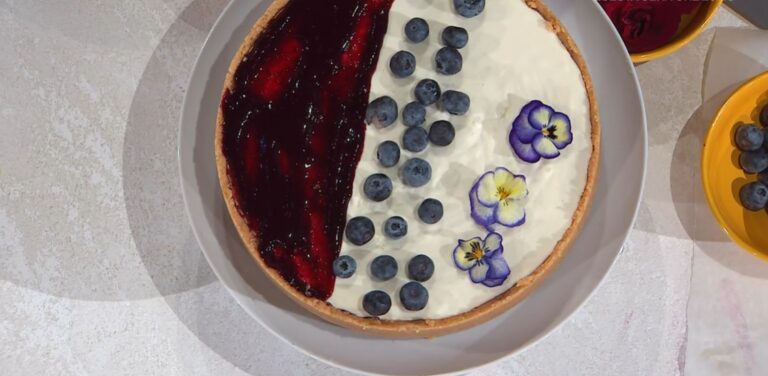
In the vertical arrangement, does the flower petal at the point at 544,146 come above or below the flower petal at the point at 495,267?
above

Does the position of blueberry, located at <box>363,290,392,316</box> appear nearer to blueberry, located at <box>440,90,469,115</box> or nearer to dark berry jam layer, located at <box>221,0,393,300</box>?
dark berry jam layer, located at <box>221,0,393,300</box>

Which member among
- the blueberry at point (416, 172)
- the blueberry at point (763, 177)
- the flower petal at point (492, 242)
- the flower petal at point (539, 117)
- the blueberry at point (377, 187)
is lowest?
the flower petal at point (492, 242)

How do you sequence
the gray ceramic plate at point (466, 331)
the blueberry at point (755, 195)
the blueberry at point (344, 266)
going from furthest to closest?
1. the blueberry at point (755, 195)
2. the gray ceramic plate at point (466, 331)
3. the blueberry at point (344, 266)

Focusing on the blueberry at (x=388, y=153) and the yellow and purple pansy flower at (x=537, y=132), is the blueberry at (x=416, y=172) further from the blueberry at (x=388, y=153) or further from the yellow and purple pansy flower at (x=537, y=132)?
the yellow and purple pansy flower at (x=537, y=132)

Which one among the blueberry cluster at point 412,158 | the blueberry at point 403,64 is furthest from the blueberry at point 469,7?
the blueberry at point 403,64

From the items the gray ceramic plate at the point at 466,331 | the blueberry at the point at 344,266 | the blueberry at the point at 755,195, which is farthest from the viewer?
the blueberry at the point at 755,195

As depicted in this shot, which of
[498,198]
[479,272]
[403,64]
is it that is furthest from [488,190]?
[403,64]

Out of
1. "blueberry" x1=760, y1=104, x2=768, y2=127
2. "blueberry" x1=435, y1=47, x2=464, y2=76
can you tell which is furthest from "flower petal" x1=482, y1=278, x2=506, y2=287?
"blueberry" x1=760, y1=104, x2=768, y2=127
